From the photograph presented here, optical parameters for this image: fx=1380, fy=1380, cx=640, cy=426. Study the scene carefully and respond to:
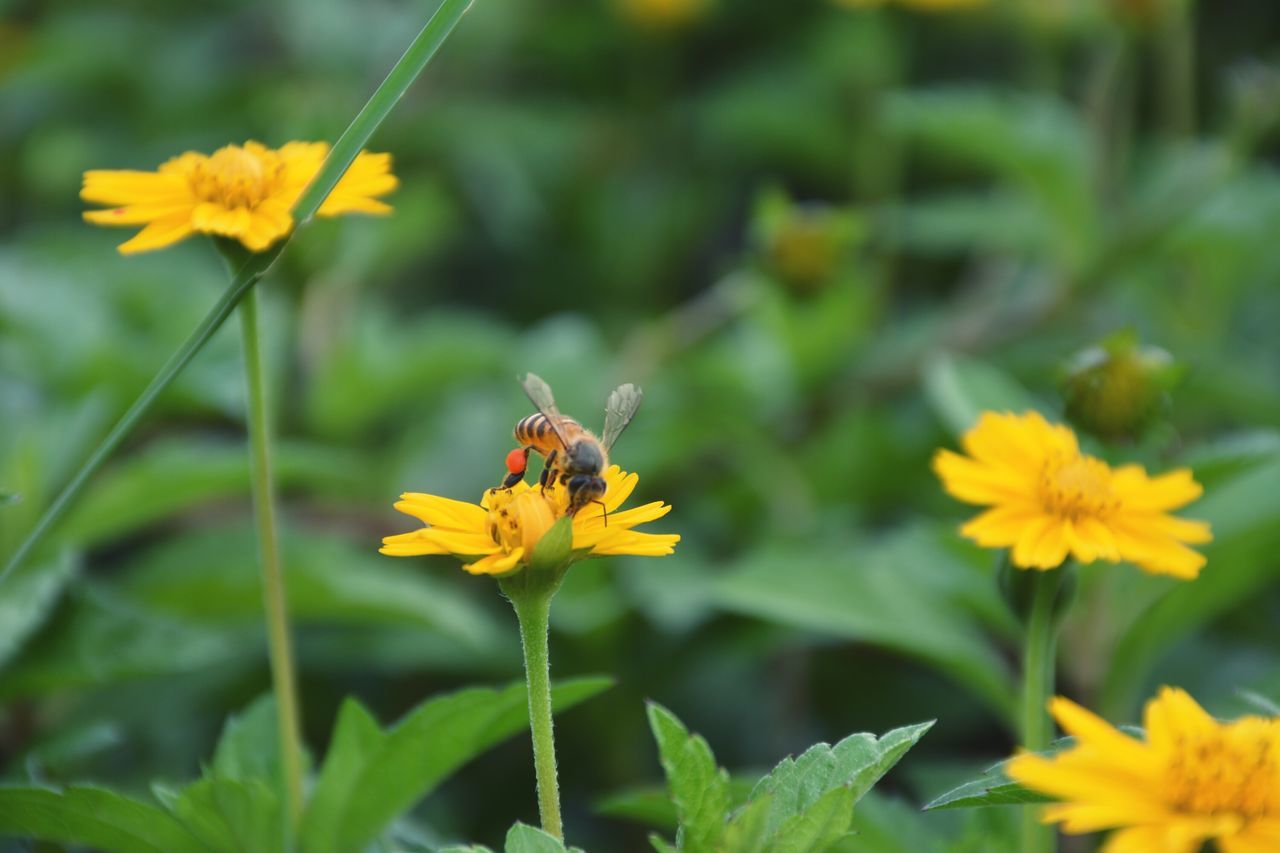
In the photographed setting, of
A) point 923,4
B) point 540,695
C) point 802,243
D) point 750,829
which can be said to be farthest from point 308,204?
point 923,4

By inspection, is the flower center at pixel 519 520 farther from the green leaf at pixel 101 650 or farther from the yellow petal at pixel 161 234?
the green leaf at pixel 101 650

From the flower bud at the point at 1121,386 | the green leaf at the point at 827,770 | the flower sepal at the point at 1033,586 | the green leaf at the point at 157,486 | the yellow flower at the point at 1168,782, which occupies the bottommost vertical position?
the yellow flower at the point at 1168,782

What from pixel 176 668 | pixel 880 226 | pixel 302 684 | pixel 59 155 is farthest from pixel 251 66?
pixel 176 668

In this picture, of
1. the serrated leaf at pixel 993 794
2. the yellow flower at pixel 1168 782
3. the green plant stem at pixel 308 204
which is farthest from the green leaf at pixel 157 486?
the yellow flower at pixel 1168 782

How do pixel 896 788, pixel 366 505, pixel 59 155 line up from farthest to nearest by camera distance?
pixel 59 155 < pixel 366 505 < pixel 896 788

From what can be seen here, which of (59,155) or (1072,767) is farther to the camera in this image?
(59,155)

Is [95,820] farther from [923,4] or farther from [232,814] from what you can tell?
[923,4]

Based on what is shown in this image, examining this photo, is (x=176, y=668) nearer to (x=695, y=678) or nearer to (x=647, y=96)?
(x=695, y=678)
